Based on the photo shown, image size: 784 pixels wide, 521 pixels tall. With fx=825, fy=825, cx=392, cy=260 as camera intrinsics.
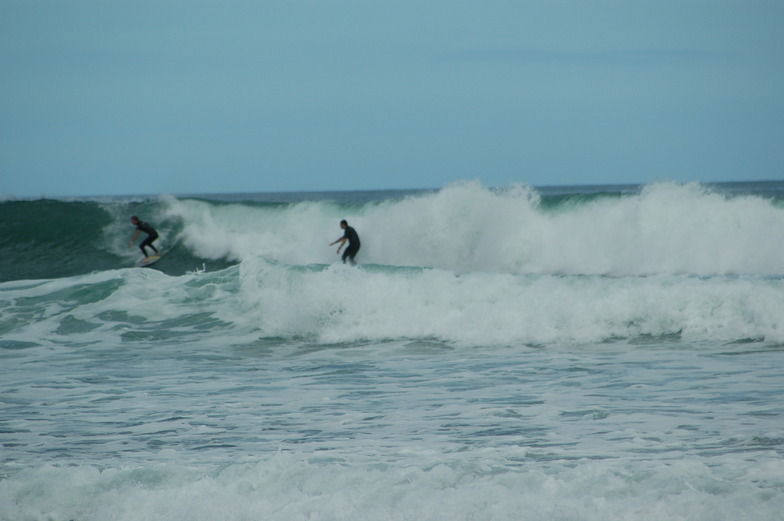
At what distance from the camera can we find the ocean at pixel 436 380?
484 cm

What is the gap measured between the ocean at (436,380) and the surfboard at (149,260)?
273 inches

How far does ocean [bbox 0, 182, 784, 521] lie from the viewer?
4.84 meters

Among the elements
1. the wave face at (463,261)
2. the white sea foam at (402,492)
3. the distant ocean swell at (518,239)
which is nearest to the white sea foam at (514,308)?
the wave face at (463,261)

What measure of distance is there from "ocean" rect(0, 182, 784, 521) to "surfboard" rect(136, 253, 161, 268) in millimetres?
6937

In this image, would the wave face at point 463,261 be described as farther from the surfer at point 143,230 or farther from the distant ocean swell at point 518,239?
the surfer at point 143,230

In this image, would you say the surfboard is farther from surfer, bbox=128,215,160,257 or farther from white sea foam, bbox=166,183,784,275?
white sea foam, bbox=166,183,784,275

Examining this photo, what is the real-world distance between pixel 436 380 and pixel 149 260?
16.6 metres

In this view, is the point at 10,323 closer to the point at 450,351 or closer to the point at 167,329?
the point at 167,329

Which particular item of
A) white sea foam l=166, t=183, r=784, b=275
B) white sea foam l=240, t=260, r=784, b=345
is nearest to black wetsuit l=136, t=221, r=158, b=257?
white sea foam l=166, t=183, r=784, b=275

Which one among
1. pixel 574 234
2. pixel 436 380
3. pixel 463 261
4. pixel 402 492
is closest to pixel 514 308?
pixel 436 380

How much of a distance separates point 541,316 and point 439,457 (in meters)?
5.80

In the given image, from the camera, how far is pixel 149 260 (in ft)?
76.1

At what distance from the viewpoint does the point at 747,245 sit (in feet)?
58.5

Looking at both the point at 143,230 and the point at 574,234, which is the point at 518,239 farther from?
the point at 143,230
